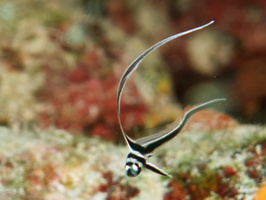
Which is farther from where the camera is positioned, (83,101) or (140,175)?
(83,101)

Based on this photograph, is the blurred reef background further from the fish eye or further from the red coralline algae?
the fish eye

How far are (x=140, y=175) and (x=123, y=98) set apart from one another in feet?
6.37

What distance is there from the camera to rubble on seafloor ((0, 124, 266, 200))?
6.78 ft

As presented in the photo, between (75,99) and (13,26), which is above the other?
(13,26)

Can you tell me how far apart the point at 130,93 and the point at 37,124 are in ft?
4.79

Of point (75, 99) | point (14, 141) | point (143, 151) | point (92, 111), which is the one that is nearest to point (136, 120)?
point (92, 111)

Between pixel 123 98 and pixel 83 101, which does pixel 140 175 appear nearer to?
pixel 83 101

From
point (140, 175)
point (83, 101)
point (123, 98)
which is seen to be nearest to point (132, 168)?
point (140, 175)

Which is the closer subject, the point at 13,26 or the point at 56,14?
the point at 13,26

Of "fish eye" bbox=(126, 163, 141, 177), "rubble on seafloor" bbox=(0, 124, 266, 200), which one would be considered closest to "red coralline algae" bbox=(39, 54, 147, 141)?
"rubble on seafloor" bbox=(0, 124, 266, 200)

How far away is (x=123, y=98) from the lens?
13.8 feet

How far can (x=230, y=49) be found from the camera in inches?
229

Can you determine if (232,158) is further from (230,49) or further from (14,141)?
(230,49)

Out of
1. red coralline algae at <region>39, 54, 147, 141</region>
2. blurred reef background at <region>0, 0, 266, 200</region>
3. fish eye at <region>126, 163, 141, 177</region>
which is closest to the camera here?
fish eye at <region>126, 163, 141, 177</region>
